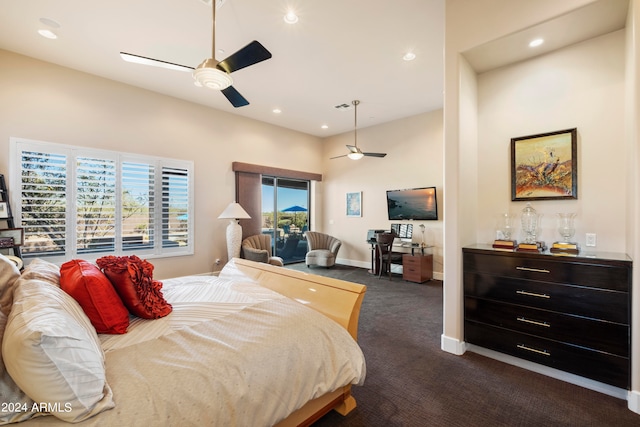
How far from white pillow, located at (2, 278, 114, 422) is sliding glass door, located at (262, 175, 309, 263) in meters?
5.77

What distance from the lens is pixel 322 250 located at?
6.70m

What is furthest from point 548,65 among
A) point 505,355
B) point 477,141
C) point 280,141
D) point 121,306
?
point 280,141

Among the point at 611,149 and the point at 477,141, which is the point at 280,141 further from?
the point at 611,149

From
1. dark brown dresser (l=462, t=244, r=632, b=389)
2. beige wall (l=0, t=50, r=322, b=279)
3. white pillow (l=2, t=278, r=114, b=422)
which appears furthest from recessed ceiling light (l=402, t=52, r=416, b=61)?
white pillow (l=2, t=278, r=114, b=422)

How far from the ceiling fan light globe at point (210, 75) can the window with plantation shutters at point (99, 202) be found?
2908 millimetres

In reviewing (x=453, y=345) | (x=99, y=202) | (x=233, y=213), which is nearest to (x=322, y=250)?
(x=233, y=213)

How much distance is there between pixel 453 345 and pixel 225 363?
2330 millimetres

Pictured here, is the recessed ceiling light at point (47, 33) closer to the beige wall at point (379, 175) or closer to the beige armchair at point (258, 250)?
the beige armchair at point (258, 250)

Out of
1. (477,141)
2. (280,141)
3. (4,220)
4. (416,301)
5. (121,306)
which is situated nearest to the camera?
(121,306)

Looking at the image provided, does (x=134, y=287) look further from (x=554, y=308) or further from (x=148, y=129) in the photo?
(x=148, y=129)

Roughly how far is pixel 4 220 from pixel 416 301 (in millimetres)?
5719

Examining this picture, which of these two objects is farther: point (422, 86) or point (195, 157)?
point (195, 157)

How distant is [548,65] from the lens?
270 centimetres

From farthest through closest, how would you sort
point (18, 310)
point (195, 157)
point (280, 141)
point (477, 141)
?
point (280, 141)
point (195, 157)
point (477, 141)
point (18, 310)
